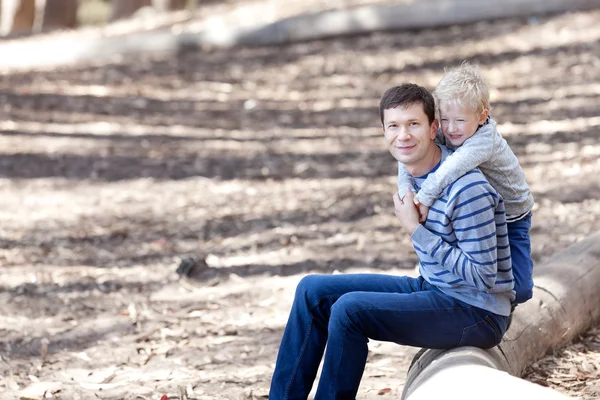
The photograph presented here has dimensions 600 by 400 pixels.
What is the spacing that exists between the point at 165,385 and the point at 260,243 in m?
2.47

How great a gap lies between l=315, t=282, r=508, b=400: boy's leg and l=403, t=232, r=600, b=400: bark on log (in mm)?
98

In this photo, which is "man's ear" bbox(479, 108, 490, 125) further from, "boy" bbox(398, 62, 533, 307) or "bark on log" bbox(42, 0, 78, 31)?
"bark on log" bbox(42, 0, 78, 31)

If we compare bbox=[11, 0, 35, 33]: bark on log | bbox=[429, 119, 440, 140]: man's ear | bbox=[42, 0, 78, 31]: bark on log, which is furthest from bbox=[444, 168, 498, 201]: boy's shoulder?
bbox=[11, 0, 35, 33]: bark on log

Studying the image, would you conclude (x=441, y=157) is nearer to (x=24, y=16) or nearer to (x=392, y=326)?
(x=392, y=326)

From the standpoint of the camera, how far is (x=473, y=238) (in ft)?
11.0

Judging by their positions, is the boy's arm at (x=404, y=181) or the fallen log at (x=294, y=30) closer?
the boy's arm at (x=404, y=181)

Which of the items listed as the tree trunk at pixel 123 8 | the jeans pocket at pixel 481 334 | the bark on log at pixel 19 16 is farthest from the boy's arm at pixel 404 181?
the bark on log at pixel 19 16

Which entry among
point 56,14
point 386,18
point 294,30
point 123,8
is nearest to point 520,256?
point 386,18

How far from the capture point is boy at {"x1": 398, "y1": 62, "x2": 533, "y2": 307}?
3383mm

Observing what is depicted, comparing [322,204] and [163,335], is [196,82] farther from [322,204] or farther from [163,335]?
[163,335]

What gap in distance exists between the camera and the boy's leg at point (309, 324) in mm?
3770

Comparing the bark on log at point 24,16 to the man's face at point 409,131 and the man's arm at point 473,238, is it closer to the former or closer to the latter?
the man's face at point 409,131

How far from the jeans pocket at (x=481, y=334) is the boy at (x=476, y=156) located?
19 cm

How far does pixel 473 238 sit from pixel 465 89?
1.89 feet
